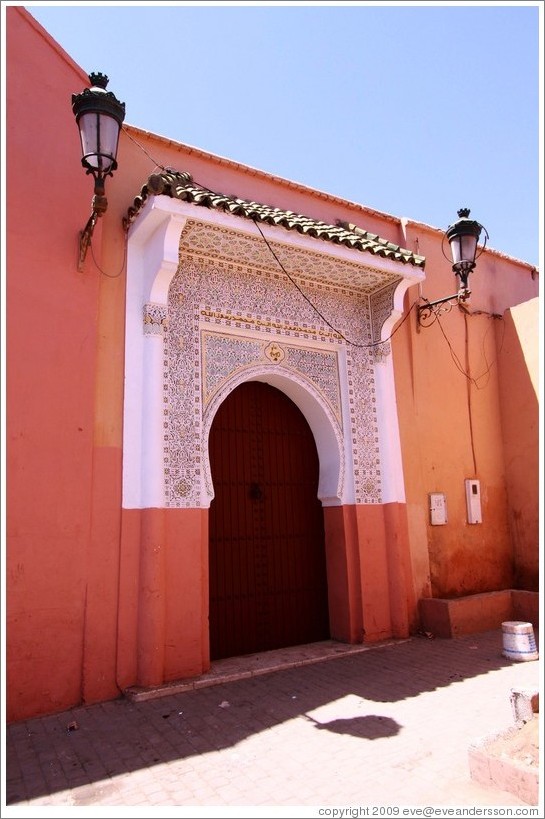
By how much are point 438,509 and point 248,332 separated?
3.35 metres

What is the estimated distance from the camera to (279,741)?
3807 millimetres

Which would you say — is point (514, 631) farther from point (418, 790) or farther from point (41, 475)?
point (41, 475)

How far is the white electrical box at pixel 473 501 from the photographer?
7605mm

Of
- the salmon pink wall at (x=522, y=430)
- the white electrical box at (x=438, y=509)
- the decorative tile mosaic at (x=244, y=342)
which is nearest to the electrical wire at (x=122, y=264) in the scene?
the decorative tile mosaic at (x=244, y=342)

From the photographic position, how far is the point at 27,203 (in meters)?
4.85

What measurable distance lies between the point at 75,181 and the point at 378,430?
413 centimetres

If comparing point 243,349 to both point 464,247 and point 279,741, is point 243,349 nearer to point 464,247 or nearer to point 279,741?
point 464,247

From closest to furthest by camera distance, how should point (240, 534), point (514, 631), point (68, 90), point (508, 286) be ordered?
1. point (68, 90)
2. point (514, 631)
3. point (240, 534)
4. point (508, 286)

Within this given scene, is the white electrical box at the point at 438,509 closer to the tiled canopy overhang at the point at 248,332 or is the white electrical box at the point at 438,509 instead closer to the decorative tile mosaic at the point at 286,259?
the tiled canopy overhang at the point at 248,332

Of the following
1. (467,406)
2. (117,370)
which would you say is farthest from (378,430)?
A: (117,370)

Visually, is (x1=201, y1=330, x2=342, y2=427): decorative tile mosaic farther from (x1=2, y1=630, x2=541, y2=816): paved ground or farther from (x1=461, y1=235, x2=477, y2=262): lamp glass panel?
(x1=2, y1=630, x2=541, y2=816): paved ground

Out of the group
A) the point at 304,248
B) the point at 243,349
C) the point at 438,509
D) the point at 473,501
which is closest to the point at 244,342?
the point at 243,349

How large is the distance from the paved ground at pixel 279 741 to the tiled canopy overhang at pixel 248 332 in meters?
1.72

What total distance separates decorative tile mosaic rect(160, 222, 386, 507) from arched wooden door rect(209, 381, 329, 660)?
1.77 ft
